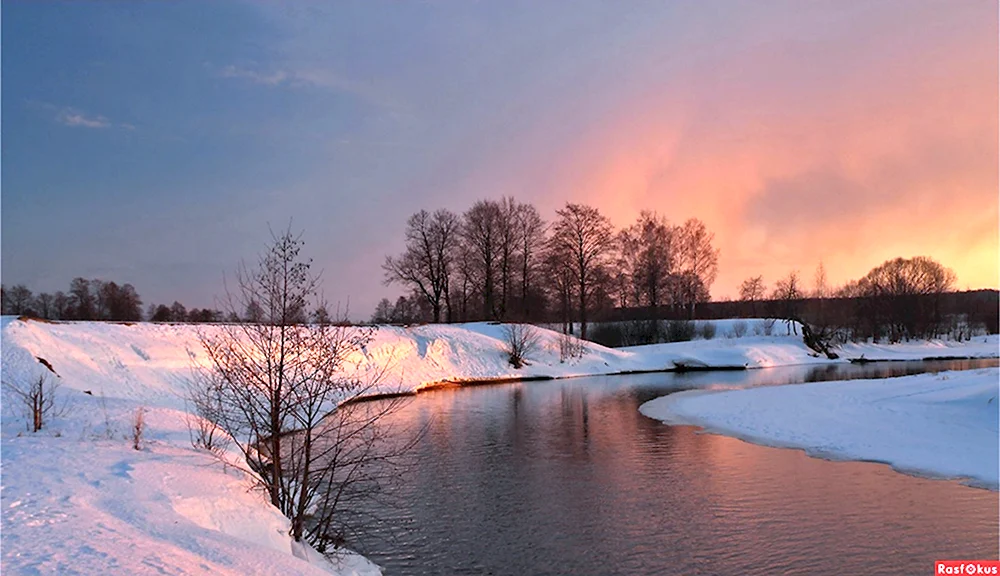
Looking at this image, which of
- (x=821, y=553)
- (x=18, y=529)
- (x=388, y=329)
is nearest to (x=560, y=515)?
(x=821, y=553)

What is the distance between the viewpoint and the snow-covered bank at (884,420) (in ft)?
40.5

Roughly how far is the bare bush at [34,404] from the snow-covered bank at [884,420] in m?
15.1

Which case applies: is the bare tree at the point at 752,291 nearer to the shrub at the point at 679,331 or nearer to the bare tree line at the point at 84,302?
the shrub at the point at 679,331

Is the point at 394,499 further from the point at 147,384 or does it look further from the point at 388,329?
the point at 388,329

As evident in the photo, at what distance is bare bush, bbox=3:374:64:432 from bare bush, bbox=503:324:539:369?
2437 cm

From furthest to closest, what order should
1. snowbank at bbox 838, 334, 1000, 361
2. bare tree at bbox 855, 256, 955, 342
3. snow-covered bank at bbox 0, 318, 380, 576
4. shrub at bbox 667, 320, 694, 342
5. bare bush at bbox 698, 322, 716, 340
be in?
bare tree at bbox 855, 256, 955, 342
bare bush at bbox 698, 322, 716, 340
shrub at bbox 667, 320, 694, 342
snowbank at bbox 838, 334, 1000, 361
snow-covered bank at bbox 0, 318, 380, 576

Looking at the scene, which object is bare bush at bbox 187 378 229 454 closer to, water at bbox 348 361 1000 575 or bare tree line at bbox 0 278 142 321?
water at bbox 348 361 1000 575

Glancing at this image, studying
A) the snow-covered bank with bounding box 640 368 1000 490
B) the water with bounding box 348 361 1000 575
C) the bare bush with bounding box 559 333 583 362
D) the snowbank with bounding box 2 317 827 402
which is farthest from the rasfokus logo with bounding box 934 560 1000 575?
the bare bush with bounding box 559 333 583 362

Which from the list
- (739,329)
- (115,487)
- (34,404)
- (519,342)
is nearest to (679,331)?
(739,329)

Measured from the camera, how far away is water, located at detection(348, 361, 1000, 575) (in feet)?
25.6

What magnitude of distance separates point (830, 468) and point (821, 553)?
5.01 metres

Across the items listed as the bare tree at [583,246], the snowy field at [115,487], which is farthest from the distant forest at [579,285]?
the snowy field at [115,487]

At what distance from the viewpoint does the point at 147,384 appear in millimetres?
21641

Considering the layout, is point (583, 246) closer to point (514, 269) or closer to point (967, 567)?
point (514, 269)
